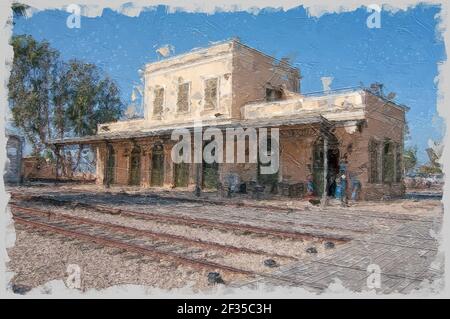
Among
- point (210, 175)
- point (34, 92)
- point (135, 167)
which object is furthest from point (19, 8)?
point (34, 92)

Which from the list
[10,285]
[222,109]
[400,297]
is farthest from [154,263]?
[222,109]

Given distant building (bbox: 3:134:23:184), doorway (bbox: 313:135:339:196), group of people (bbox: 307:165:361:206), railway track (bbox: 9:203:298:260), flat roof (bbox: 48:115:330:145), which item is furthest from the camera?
distant building (bbox: 3:134:23:184)

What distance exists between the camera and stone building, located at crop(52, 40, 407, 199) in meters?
12.6

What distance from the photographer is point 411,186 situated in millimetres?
24719

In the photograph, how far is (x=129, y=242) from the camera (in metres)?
5.88

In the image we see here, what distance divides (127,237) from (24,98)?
20149 mm

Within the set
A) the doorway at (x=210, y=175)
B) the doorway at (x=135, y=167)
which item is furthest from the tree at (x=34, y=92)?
the doorway at (x=210, y=175)

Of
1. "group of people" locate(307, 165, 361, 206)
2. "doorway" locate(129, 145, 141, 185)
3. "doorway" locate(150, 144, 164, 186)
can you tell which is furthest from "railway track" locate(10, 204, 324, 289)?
"doorway" locate(129, 145, 141, 185)

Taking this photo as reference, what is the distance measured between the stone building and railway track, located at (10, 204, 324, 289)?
688 centimetres

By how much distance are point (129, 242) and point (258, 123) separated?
316 inches

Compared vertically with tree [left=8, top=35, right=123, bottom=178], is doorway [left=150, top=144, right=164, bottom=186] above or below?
below

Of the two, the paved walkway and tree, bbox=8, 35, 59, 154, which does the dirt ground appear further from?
tree, bbox=8, 35, 59, 154

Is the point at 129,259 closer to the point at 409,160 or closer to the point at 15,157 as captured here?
the point at 409,160

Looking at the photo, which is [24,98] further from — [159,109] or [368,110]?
[368,110]
